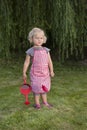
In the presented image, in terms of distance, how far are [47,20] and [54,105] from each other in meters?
3.34

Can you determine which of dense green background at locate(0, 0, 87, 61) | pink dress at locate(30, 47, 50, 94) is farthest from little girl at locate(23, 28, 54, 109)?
dense green background at locate(0, 0, 87, 61)

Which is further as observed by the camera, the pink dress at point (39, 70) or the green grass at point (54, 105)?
the pink dress at point (39, 70)

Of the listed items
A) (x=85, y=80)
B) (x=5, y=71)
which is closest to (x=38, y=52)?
(x=85, y=80)

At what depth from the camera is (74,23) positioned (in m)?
9.26

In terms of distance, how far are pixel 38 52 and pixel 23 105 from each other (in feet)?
3.17

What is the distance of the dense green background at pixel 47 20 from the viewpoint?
9.00m

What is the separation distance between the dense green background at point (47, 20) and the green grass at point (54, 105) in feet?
2.66

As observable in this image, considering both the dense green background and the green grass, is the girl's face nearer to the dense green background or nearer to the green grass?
the green grass

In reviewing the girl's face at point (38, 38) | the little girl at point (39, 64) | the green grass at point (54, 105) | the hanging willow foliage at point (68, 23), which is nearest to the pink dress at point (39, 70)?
the little girl at point (39, 64)

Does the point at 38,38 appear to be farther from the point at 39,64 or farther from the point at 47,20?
the point at 47,20

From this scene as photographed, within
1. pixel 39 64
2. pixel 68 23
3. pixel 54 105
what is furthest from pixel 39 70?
pixel 68 23

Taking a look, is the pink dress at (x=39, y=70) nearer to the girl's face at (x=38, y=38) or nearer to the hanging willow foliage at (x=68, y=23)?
the girl's face at (x=38, y=38)

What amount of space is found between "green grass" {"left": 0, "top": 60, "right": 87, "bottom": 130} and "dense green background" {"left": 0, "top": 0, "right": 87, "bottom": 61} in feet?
2.66

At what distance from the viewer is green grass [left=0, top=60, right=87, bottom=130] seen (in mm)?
5684
